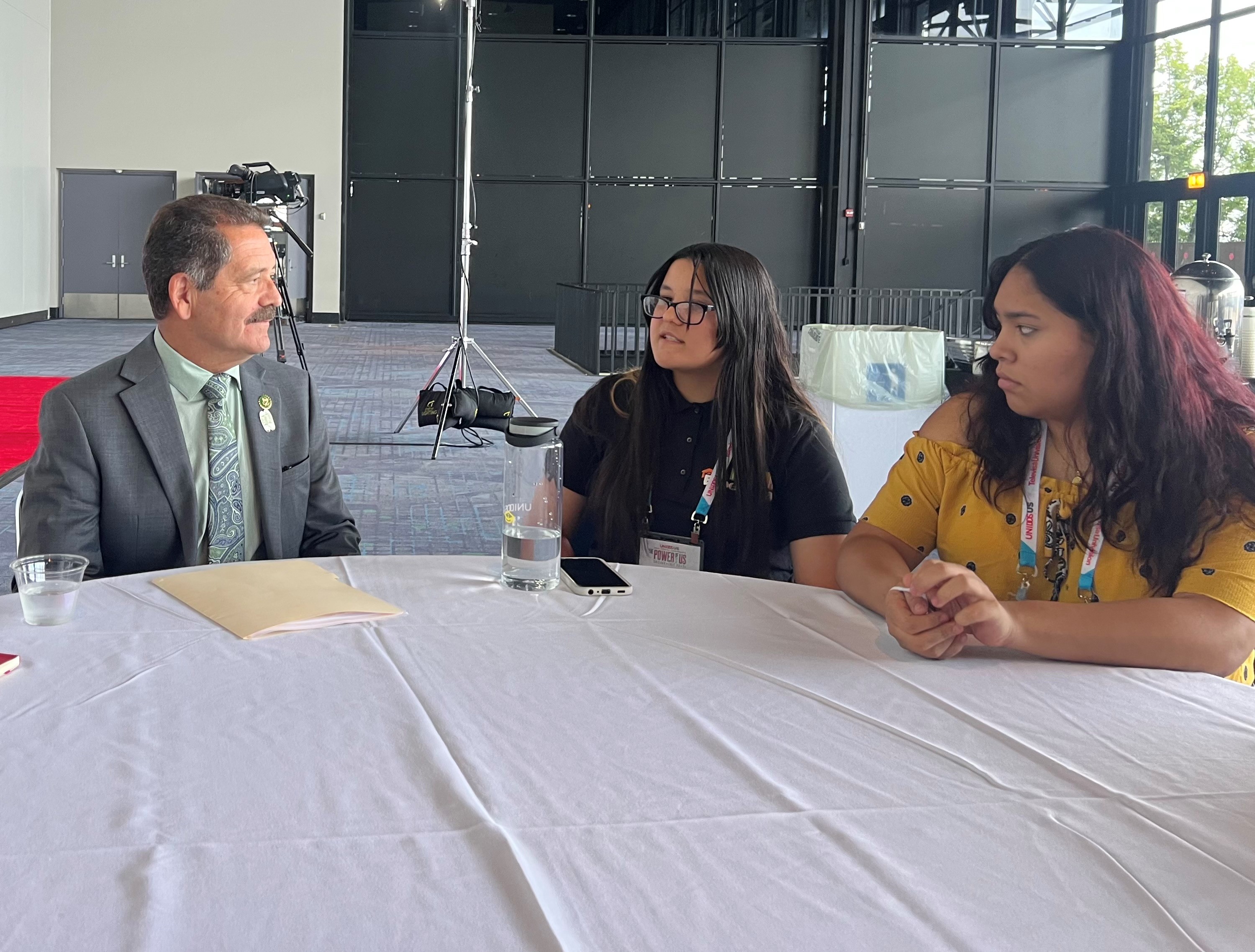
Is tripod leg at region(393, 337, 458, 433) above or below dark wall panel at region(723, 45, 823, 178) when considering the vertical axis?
below

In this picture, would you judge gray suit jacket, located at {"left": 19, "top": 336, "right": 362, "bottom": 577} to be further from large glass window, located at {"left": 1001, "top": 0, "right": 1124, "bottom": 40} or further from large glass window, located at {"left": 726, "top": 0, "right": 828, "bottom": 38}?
large glass window, located at {"left": 1001, "top": 0, "right": 1124, "bottom": 40}

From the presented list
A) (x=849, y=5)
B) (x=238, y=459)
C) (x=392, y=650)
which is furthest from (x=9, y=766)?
(x=849, y=5)

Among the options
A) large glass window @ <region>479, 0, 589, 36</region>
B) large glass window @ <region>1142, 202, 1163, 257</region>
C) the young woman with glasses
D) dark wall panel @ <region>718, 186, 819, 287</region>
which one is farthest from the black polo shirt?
large glass window @ <region>479, 0, 589, 36</region>

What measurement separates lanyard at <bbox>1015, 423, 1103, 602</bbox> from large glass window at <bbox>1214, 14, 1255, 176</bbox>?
1374 centimetres

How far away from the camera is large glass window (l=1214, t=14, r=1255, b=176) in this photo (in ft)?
44.5

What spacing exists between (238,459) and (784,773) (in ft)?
4.99

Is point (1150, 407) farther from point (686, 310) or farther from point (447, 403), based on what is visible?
point (447, 403)

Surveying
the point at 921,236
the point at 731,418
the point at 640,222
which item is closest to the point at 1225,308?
the point at 731,418

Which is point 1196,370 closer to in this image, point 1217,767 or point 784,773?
point 1217,767

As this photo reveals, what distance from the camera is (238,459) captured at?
7.58 feet

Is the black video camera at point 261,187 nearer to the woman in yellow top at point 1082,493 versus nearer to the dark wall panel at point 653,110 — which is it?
the woman in yellow top at point 1082,493

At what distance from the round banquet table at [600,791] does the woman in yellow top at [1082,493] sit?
67 mm

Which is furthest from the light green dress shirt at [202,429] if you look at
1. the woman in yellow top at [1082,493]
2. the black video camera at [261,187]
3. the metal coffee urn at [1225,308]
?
the black video camera at [261,187]

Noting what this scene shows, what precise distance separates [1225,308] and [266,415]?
3.73m
